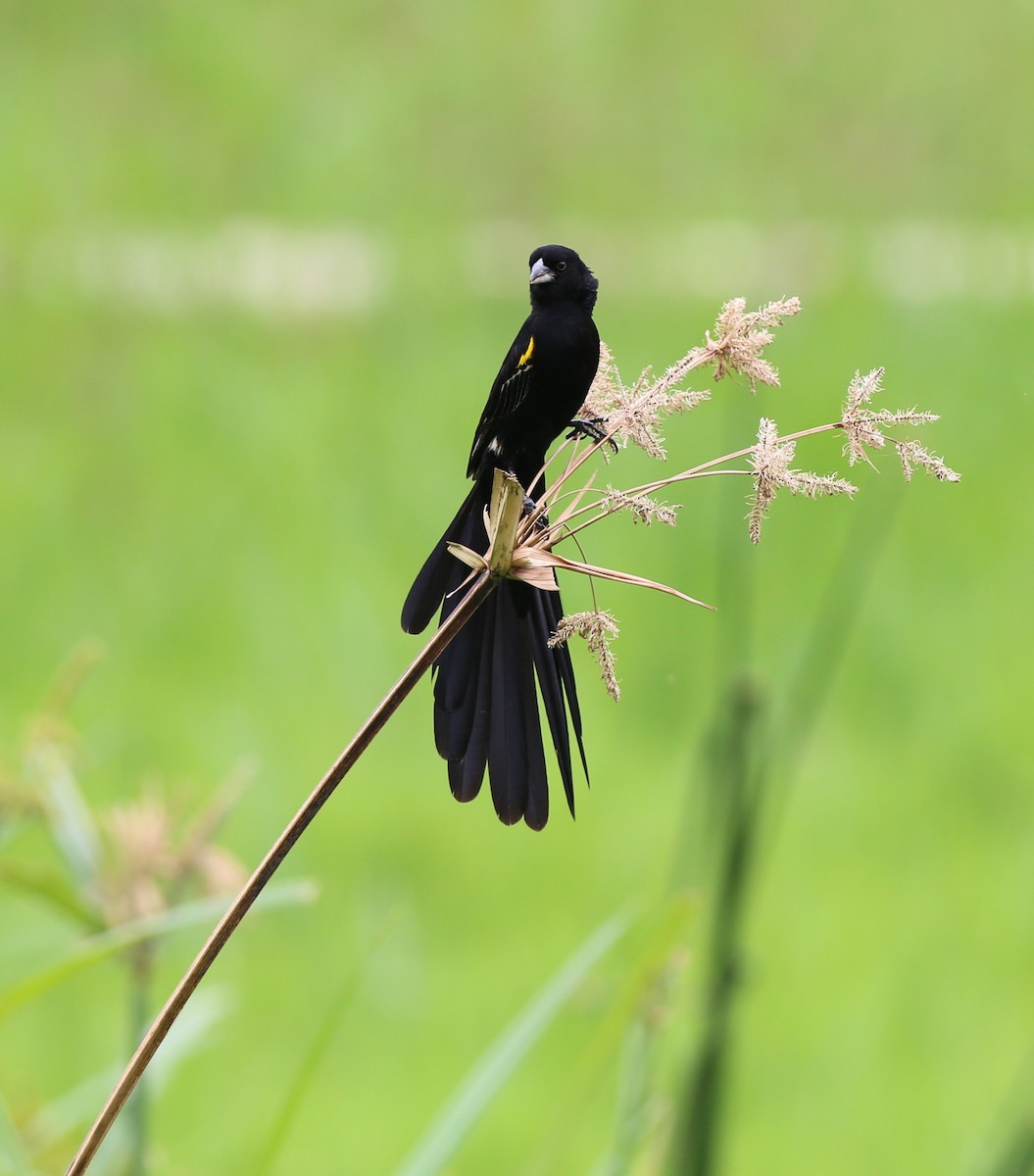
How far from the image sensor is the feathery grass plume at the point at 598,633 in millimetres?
305

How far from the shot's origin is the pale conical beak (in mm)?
411

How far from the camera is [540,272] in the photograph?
42 cm

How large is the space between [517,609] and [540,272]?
99mm

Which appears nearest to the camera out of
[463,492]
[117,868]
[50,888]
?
[50,888]

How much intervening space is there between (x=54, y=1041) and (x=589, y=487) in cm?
189

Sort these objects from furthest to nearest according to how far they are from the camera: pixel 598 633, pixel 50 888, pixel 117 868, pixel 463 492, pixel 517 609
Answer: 1. pixel 463 492
2. pixel 117 868
3. pixel 50 888
4. pixel 517 609
5. pixel 598 633

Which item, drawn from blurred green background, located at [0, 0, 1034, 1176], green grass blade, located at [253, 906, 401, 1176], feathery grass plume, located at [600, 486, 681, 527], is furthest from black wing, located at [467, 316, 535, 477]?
blurred green background, located at [0, 0, 1034, 1176]

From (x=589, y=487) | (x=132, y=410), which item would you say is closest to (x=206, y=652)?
(x=132, y=410)

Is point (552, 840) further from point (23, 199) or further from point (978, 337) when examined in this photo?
point (23, 199)

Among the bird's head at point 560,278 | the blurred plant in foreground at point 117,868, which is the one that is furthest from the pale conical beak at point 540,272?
the blurred plant in foreground at point 117,868

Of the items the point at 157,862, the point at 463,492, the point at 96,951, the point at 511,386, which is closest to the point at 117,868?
the point at 157,862

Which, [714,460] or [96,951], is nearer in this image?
[714,460]

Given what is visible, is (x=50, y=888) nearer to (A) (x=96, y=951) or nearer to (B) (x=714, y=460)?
(A) (x=96, y=951)

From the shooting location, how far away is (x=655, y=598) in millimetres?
2213
